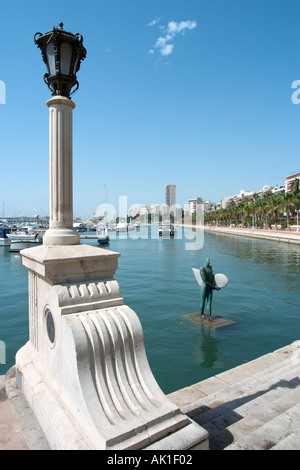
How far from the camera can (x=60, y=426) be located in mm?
2549

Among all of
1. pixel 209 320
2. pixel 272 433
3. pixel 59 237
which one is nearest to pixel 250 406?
pixel 272 433

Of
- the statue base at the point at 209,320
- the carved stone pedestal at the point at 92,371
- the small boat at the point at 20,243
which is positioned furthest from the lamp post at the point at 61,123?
the small boat at the point at 20,243

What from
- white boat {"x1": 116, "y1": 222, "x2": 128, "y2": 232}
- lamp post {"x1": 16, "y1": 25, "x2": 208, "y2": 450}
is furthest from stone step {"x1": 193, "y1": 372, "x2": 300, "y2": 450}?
white boat {"x1": 116, "y1": 222, "x2": 128, "y2": 232}

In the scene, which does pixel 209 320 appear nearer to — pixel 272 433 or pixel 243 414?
pixel 243 414

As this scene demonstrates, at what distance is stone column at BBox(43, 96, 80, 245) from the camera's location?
11.2 feet

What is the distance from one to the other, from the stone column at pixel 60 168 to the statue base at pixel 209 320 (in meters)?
6.78

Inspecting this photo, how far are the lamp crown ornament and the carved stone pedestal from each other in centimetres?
183

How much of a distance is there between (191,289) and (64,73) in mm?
12613

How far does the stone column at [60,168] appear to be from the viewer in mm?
3400

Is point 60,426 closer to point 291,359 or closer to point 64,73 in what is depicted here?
point 64,73

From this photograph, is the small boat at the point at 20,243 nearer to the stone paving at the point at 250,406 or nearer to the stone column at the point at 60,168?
the stone paving at the point at 250,406

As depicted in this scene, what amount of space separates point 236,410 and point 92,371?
6.82ft

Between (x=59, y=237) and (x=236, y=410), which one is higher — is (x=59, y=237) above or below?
above

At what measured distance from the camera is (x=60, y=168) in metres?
3.42
